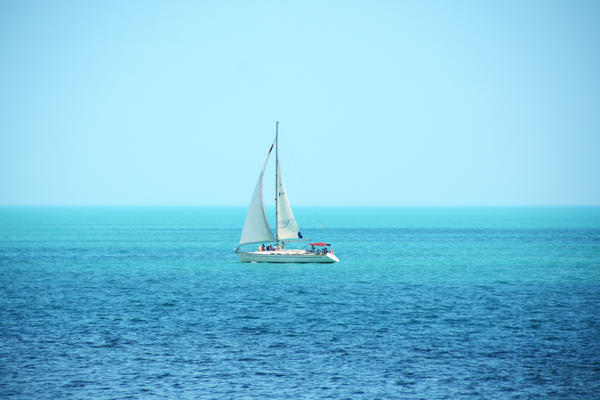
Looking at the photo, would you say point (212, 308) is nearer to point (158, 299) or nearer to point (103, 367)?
point (158, 299)

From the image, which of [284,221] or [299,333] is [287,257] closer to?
[284,221]

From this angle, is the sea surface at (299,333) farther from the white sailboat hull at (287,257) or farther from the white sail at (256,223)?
the white sail at (256,223)

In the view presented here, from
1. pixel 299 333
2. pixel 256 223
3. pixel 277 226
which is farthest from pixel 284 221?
pixel 299 333

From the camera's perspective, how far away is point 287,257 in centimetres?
7838

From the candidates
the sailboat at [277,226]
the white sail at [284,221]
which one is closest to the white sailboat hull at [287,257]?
the sailboat at [277,226]

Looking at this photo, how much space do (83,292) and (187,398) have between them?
34.0 m

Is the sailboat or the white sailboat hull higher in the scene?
the sailboat

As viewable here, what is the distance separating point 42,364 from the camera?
106 ft

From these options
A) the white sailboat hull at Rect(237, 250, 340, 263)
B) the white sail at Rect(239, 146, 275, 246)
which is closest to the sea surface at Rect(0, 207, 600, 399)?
the white sailboat hull at Rect(237, 250, 340, 263)

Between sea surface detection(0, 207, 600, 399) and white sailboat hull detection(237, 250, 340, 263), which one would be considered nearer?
sea surface detection(0, 207, 600, 399)

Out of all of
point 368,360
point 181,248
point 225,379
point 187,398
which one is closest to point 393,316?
point 368,360

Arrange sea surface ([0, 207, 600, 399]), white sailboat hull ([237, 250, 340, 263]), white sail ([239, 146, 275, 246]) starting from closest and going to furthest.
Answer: sea surface ([0, 207, 600, 399]) → white sail ([239, 146, 275, 246]) → white sailboat hull ([237, 250, 340, 263])

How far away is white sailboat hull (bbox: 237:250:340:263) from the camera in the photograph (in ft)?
257

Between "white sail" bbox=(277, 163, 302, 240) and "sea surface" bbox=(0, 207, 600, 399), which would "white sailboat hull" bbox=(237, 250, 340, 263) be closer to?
"sea surface" bbox=(0, 207, 600, 399)
